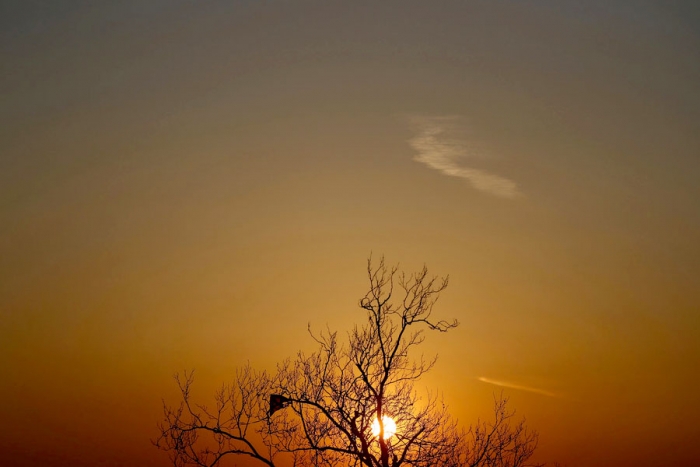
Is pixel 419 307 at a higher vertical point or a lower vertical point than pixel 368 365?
higher

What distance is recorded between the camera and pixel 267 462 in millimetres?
18391

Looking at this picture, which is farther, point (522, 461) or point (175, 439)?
point (522, 461)

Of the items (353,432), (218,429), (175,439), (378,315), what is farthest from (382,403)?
(175,439)

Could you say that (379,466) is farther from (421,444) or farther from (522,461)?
(522,461)

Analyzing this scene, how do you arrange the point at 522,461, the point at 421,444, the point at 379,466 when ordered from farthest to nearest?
the point at 522,461 < the point at 421,444 < the point at 379,466

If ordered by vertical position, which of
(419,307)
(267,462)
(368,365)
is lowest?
(267,462)

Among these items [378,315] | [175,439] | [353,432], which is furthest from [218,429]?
[378,315]

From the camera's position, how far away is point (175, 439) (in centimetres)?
1894

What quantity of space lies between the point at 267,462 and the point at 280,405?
5.08 feet

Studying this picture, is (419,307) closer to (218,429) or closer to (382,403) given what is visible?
(382,403)

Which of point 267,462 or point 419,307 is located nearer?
point 267,462

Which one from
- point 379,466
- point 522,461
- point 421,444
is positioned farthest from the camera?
point 522,461

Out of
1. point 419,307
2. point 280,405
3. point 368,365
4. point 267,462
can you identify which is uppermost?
point 419,307

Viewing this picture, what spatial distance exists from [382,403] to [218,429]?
4.20 metres
